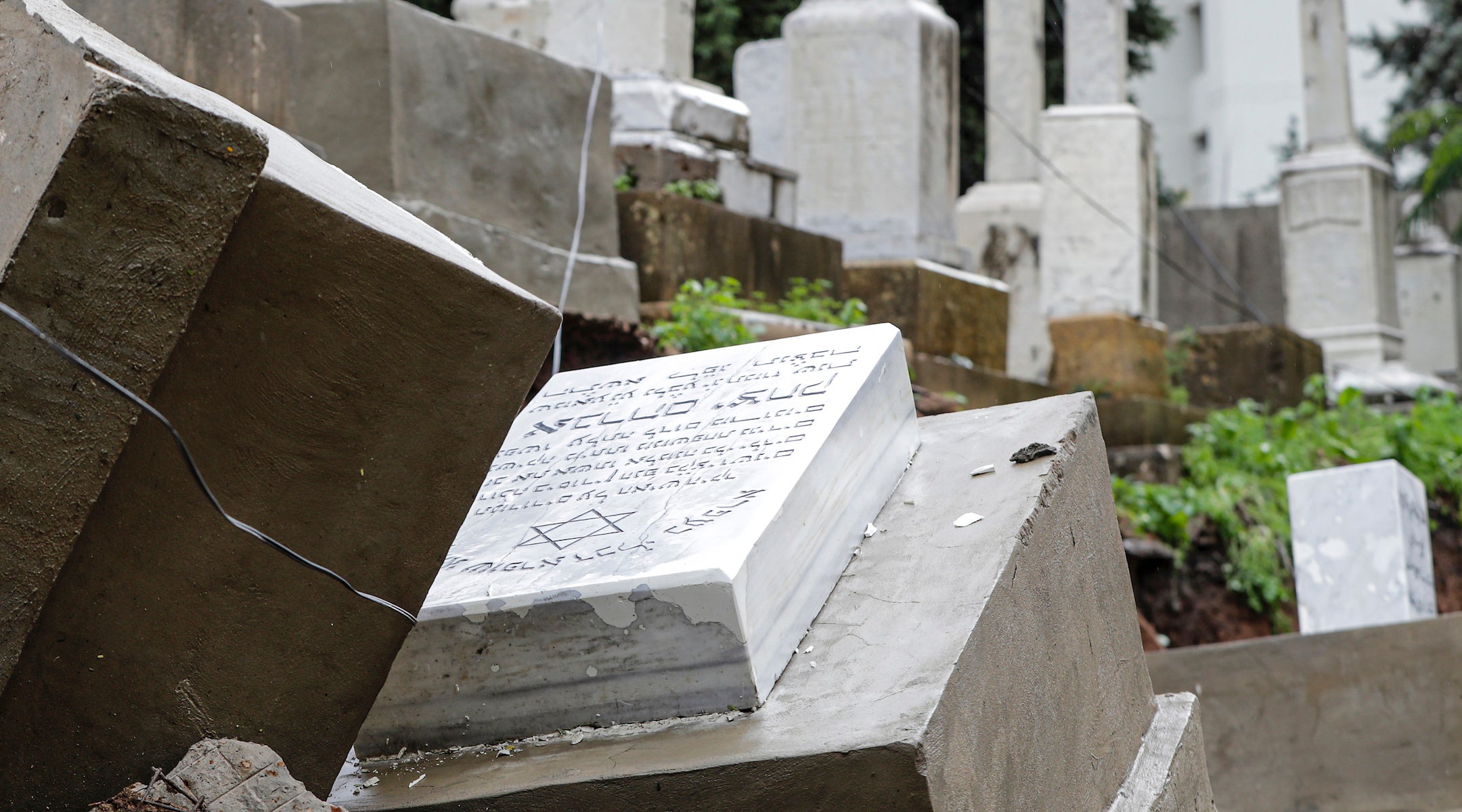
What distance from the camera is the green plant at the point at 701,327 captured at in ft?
15.3

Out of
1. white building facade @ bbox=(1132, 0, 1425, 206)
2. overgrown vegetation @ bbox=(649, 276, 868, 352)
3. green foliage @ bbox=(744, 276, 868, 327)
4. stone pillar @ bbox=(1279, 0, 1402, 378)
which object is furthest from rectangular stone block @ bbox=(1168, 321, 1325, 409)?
white building facade @ bbox=(1132, 0, 1425, 206)

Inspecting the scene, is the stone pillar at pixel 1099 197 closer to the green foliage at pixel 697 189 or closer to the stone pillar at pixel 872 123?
the stone pillar at pixel 872 123

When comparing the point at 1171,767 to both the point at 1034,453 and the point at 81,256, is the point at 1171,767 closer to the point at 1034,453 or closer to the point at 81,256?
the point at 1034,453

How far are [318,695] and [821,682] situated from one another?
0.65 m

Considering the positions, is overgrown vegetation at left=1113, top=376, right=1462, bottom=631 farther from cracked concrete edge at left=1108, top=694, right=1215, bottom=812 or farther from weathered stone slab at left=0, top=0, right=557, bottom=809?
weathered stone slab at left=0, top=0, right=557, bottom=809

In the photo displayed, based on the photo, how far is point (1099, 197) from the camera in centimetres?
880

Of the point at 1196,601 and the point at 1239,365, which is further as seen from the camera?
the point at 1239,365

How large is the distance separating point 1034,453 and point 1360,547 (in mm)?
3076

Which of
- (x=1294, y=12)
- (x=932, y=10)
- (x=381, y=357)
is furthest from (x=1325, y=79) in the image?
(x=1294, y=12)

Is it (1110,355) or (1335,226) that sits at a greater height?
A: (1335,226)

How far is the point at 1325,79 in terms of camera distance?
1083cm

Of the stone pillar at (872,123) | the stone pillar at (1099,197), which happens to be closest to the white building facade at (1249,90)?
the stone pillar at (1099,197)

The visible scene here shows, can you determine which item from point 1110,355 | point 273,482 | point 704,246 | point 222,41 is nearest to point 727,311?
point 704,246

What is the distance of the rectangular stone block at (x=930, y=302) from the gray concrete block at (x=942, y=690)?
377 cm
